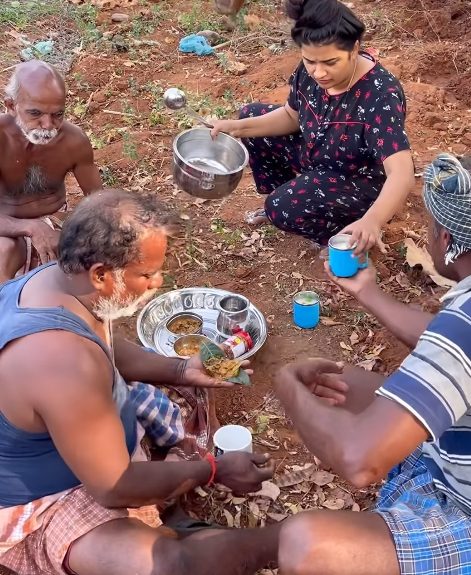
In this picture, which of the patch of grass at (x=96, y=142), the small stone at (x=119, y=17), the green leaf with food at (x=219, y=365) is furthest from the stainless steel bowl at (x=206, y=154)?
the small stone at (x=119, y=17)

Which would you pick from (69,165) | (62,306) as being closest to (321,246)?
(69,165)

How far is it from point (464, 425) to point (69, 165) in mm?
3043

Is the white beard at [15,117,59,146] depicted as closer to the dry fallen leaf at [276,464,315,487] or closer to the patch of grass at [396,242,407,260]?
the dry fallen leaf at [276,464,315,487]

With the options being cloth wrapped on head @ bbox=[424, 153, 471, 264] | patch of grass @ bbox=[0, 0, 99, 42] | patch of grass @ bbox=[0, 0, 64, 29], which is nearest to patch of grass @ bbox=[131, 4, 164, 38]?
patch of grass @ bbox=[0, 0, 99, 42]

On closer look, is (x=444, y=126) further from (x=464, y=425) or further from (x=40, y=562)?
(x=40, y=562)

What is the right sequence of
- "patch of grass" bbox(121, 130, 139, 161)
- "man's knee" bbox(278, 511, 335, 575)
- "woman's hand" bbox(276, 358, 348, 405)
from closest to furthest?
1. "man's knee" bbox(278, 511, 335, 575)
2. "woman's hand" bbox(276, 358, 348, 405)
3. "patch of grass" bbox(121, 130, 139, 161)

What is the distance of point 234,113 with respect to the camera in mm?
6430

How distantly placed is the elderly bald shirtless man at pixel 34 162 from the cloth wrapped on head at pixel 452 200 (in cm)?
229

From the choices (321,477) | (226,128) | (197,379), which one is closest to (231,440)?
(197,379)

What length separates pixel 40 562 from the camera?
2.41m

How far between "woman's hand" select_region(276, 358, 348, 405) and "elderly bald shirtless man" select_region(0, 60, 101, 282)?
1.80 meters

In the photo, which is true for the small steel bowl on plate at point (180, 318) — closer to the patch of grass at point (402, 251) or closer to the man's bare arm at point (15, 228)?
the man's bare arm at point (15, 228)

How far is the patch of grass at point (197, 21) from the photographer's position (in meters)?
8.24

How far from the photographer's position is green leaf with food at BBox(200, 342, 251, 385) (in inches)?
124
